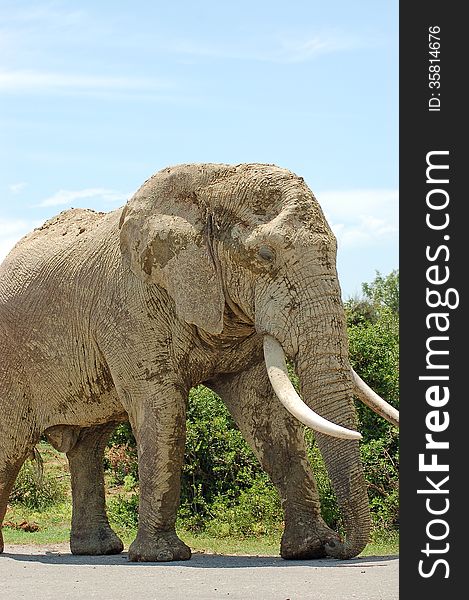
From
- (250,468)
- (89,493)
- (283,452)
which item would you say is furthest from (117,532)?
(283,452)

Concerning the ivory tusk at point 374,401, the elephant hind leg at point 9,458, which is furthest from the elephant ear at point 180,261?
the elephant hind leg at point 9,458

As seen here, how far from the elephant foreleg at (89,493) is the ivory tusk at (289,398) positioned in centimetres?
352

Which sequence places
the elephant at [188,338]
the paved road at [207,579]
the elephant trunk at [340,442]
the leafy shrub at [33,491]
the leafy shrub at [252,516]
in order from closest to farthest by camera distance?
1. the paved road at [207,579]
2. the elephant trunk at [340,442]
3. the elephant at [188,338]
4. the leafy shrub at [252,516]
5. the leafy shrub at [33,491]

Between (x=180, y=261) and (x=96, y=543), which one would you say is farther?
(x=96, y=543)

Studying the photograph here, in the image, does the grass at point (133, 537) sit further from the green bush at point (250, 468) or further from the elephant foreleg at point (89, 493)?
the elephant foreleg at point (89, 493)

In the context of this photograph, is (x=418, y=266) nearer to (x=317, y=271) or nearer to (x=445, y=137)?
(x=445, y=137)

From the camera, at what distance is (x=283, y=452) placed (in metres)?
11.7

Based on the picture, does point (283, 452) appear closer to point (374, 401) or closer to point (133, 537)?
point (374, 401)

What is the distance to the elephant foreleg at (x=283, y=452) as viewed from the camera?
11297 millimetres

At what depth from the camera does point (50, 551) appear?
14.0 metres

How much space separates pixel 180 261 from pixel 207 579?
273cm

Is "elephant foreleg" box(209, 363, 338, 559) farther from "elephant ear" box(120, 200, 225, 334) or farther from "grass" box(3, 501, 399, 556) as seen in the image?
"elephant ear" box(120, 200, 225, 334)

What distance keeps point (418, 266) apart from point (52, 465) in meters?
17.0

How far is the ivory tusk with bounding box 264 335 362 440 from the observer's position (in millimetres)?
9531
